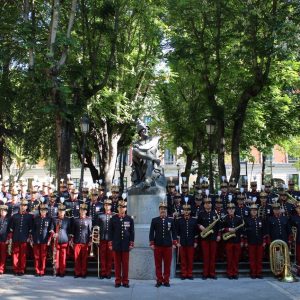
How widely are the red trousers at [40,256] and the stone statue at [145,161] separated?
3061 mm


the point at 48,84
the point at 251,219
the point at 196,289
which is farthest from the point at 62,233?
the point at 48,84

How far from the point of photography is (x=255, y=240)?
41.4 ft

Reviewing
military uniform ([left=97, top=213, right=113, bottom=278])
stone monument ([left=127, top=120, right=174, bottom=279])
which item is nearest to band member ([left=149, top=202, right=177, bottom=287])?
stone monument ([left=127, top=120, right=174, bottom=279])

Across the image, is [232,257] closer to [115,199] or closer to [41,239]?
[115,199]

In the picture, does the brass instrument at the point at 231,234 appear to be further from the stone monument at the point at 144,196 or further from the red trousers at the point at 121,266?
the red trousers at the point at 121,266

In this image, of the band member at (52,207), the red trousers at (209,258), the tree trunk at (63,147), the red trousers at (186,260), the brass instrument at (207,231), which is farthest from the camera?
the tree trunk at (63,147)

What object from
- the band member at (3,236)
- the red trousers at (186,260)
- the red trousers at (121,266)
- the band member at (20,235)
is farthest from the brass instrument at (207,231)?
the band member at (3,236)

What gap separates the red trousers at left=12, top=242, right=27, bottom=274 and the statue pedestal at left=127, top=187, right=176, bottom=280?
2975 mm

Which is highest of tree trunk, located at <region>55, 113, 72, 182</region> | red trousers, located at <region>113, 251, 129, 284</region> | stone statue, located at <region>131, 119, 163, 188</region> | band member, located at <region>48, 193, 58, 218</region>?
tree trunk, located at <region>55, 113, 72, 182</region>

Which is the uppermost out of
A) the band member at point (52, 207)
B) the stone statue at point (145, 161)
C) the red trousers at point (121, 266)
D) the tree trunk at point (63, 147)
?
the tree trunk at point (63, 147)

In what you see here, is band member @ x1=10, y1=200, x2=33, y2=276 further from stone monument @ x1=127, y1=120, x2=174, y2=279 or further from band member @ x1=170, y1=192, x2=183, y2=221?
band member @ x1=170, y1=192, x2=183, y2=221

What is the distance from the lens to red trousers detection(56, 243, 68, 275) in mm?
12508

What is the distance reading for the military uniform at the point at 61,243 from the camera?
1252 centimetres

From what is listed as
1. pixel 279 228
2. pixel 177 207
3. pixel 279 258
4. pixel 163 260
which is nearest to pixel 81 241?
pixel 163 260
